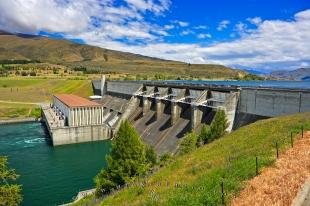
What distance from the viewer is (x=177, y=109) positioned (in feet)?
234

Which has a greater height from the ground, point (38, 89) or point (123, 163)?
point (123, 163)

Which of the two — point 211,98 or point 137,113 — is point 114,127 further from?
point 211,98

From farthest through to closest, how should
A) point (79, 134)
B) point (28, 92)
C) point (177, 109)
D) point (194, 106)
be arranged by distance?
point (28, 92) → point (79, 134) → point (177, 109) → point (194, 106)

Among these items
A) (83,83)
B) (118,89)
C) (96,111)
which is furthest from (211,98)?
(83,83)

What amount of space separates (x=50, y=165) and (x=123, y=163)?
31.2 m

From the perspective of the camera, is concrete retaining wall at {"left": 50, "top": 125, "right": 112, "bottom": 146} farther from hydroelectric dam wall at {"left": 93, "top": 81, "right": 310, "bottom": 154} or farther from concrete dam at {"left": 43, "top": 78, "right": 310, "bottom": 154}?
hydroelectric dam wall at {"left": 93, "top": 81, "right": 310, "bottom": 154}

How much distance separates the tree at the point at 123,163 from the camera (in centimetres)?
3828

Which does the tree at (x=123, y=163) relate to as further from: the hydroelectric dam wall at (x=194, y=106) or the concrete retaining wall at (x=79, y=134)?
the concrete retaining wall at (x=79, y=134)

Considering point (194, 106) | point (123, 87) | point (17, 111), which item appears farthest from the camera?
point (17, 111)

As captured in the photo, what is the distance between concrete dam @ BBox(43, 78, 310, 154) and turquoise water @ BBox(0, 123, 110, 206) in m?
6.50

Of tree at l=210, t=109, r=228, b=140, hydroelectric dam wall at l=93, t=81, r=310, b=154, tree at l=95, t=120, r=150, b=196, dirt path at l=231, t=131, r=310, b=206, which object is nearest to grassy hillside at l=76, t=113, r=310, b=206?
dirt path at l=231, t=131, r=310, b=206

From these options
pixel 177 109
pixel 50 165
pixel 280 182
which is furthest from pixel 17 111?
pixel 280 182

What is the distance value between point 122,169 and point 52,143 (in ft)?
163

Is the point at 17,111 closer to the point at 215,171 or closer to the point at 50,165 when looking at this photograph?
the point at 50,165
